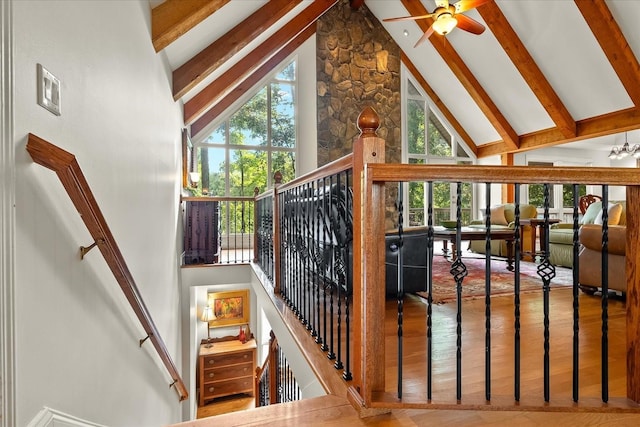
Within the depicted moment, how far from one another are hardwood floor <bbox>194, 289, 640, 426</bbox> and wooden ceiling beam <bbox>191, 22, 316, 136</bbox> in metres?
5.24

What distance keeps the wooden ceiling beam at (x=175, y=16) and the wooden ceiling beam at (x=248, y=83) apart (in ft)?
12.2

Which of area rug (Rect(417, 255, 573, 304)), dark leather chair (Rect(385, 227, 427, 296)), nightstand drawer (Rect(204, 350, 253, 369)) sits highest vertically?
dark leather chair (Rect(385, 227, 427, 296))

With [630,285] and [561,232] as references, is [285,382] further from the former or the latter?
[561,232]

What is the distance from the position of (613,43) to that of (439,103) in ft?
11.3

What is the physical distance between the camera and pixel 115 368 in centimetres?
163

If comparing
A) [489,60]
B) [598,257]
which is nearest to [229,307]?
[598,257]

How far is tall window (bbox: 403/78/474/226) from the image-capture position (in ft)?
25.4

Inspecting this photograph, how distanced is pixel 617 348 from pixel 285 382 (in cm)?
272

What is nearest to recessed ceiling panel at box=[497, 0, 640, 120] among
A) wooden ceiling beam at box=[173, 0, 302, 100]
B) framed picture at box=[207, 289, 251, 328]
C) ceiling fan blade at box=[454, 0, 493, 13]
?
ceiling fan blade at box=[454, 0, 493, 13]

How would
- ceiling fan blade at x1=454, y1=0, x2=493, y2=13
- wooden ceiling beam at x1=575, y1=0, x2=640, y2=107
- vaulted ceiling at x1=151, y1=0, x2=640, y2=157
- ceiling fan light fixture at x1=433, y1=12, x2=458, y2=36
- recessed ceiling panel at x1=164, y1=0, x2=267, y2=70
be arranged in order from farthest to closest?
1. wooden ceiling beam at x1=575, y1=0, x2=640, y2=107
2. ceiling fan light fixture at x1=433, y1=12, x2=458, y2=36
3. ceiling fan blade at x1=454, y1=0, x2=493, y2=13
4. vaulted ceiling at x1=151, y1=0, x2=640, y2=157
5. recessed ceiling panel at x1=164, y1=0, x2=267, y2=70

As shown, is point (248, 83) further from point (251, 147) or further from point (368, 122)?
point (368, 122)

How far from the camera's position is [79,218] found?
1.28 metres

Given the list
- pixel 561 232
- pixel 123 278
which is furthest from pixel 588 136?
pixel 123 278

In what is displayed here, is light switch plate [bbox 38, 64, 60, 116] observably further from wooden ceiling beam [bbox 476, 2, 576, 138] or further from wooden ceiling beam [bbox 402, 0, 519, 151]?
wooden ceiling beam [bbox 402, 0, 519, 151]
